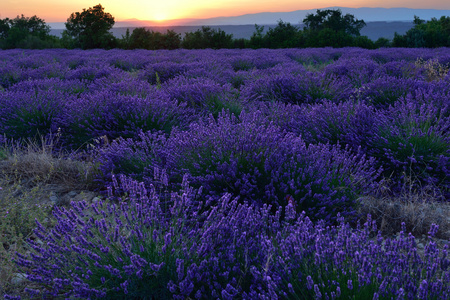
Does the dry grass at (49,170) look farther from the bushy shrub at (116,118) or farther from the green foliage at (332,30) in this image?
the green foliage at (332,30)

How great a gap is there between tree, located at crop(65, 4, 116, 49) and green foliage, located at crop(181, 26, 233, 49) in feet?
26.1

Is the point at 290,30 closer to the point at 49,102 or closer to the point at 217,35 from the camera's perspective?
the point at 217,35

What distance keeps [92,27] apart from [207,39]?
41.4 ft

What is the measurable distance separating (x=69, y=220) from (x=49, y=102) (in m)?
3.73

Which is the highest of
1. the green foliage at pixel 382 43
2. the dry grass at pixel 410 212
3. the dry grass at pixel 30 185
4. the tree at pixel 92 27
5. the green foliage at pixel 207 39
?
the tree at pixel 92 27

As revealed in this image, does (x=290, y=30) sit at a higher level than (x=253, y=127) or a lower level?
higher

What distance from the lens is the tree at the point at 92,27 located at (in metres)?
31.9

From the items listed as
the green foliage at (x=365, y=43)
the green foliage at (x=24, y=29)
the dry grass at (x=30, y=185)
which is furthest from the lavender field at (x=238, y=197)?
the green foliage at (x=24, y=29)

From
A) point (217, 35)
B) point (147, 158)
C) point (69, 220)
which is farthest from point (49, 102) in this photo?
→ point (217, 35)

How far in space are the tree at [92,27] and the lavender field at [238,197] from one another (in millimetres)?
29132

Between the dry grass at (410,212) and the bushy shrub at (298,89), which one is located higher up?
the bushy shrub at (298,89)

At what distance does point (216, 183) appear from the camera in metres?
2.75

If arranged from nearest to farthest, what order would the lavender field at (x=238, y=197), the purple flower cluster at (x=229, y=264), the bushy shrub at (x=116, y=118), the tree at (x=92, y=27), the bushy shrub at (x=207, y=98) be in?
the purple flower cluster at (x=229, y=264) → the lavender field at (x=238, y=197) → the bushy shrub at (x=116, y=118) → the bushy shrub at (x=207, y=98) → the tree at (x=92, y=27)

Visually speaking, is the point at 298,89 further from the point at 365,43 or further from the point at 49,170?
the point at 365,43
